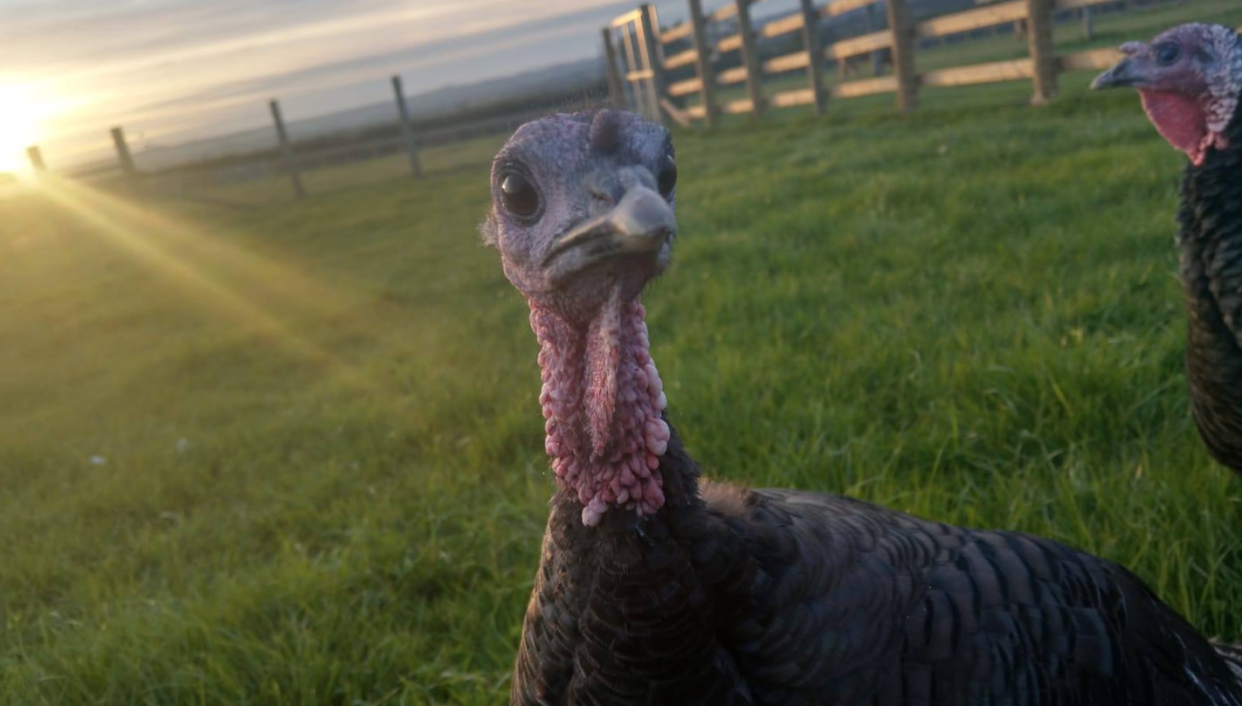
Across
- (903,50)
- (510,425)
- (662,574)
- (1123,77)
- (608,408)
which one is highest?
(903,50)

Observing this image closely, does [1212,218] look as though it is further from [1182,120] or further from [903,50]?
[903,50]

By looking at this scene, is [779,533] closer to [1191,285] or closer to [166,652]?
[1191,285]

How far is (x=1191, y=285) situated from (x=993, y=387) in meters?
0.87

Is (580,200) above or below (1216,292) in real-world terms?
above

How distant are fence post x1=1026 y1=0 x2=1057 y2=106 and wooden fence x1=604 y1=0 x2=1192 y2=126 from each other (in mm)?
12

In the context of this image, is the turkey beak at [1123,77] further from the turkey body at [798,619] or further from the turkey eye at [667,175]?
the turkey eye at [667,175]

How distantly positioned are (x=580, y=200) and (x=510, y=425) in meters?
3.00

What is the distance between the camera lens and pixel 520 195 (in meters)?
1.51

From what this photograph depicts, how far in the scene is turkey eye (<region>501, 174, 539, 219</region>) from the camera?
4.93 feet

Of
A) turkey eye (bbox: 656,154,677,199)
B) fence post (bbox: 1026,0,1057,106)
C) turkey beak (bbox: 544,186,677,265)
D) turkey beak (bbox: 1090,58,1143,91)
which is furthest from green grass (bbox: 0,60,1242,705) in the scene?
fence post (bbox: 1026,0,1057,106)

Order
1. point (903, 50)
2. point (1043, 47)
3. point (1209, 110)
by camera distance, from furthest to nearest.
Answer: point (903, 50)
point (1043, 47)
point (1209, 110)

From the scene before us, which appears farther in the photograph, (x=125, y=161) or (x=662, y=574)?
(x=125, y=161)

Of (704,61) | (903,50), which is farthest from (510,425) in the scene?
(704,61)

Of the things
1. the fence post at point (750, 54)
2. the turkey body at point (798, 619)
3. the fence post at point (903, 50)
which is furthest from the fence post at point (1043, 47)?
the turkey body at point (798, 619)
